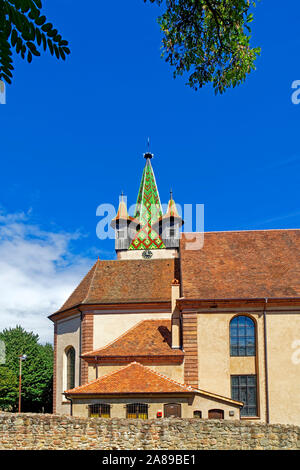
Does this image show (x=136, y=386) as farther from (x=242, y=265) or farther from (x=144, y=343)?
(x=242, y=265)

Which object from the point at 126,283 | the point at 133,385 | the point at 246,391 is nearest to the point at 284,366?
the point at 246,391

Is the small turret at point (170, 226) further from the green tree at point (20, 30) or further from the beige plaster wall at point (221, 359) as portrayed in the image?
the green tree at point (20, 30)

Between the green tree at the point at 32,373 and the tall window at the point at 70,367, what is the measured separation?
1949cm

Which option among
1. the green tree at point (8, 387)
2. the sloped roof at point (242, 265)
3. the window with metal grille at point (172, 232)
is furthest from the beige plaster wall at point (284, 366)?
the green tree at point (8, 387)

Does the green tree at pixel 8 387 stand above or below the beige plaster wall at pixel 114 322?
below

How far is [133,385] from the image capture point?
23.2 meters

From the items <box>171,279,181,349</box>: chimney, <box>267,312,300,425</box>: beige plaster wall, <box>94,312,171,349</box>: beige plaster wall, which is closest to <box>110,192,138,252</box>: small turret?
<box>94,312,171,349</box>: beige plaster wall

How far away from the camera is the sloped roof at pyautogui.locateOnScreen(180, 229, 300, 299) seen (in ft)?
89.0

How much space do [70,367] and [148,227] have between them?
2358 centimetres

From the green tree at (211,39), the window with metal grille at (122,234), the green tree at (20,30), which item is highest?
the window with metal grille at (122,234)

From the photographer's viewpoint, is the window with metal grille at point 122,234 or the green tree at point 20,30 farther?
the window with metal grille at point 122,234

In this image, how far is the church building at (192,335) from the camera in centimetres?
2343

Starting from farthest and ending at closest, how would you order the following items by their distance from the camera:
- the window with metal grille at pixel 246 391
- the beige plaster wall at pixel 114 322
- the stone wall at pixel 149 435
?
the beige plaster wall at pixel 114 322 < the window with metal grille at pixel 246 391 < the stone wall at pixel 149 435

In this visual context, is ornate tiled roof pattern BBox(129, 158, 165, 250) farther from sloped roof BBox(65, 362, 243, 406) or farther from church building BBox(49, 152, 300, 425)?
sloped roof BBox(65, 362, 243, 406)
